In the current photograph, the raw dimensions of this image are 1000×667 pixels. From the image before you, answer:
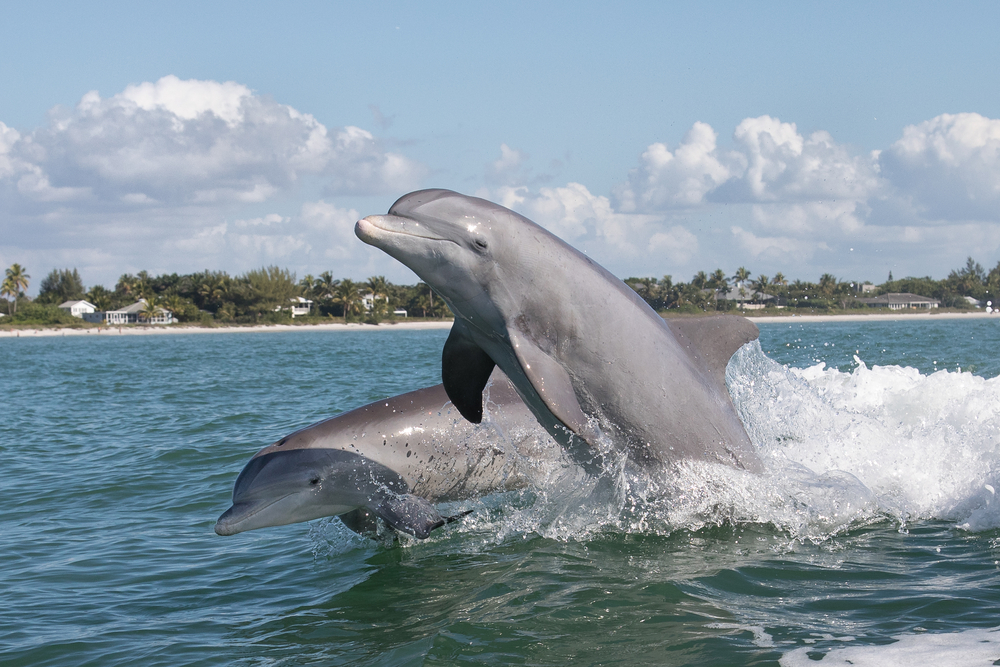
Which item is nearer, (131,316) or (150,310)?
(150,310)

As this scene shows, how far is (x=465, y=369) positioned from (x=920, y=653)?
3079mm

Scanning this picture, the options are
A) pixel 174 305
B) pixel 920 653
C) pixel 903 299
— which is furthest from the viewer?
pixel 903 299

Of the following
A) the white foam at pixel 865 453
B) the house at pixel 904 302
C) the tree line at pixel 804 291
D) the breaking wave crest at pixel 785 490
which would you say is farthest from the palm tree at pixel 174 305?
the breaking wave crest at pixel 785 490

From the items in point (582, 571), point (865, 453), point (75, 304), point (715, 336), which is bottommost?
point (582, 571)

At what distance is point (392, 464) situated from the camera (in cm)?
721

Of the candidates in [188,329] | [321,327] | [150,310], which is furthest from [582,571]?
[321,327]

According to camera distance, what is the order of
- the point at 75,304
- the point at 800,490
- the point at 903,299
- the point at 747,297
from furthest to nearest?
the point at 747,297 → the point at 903,299 → the point at 75,304 → the point at 800,490

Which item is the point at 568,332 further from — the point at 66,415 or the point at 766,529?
the point at 66,415

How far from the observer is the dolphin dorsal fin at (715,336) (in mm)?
6352

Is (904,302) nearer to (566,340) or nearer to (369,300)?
(369,300)

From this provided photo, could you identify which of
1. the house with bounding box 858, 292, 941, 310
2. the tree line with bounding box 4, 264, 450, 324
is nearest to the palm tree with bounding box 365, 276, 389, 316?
the tree line with bounding box 4, 264, 450, 324

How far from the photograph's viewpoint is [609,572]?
5559 mm

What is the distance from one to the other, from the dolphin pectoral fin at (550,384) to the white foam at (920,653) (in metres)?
1.72

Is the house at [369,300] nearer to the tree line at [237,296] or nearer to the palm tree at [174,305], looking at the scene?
the tree line at [237,296]
